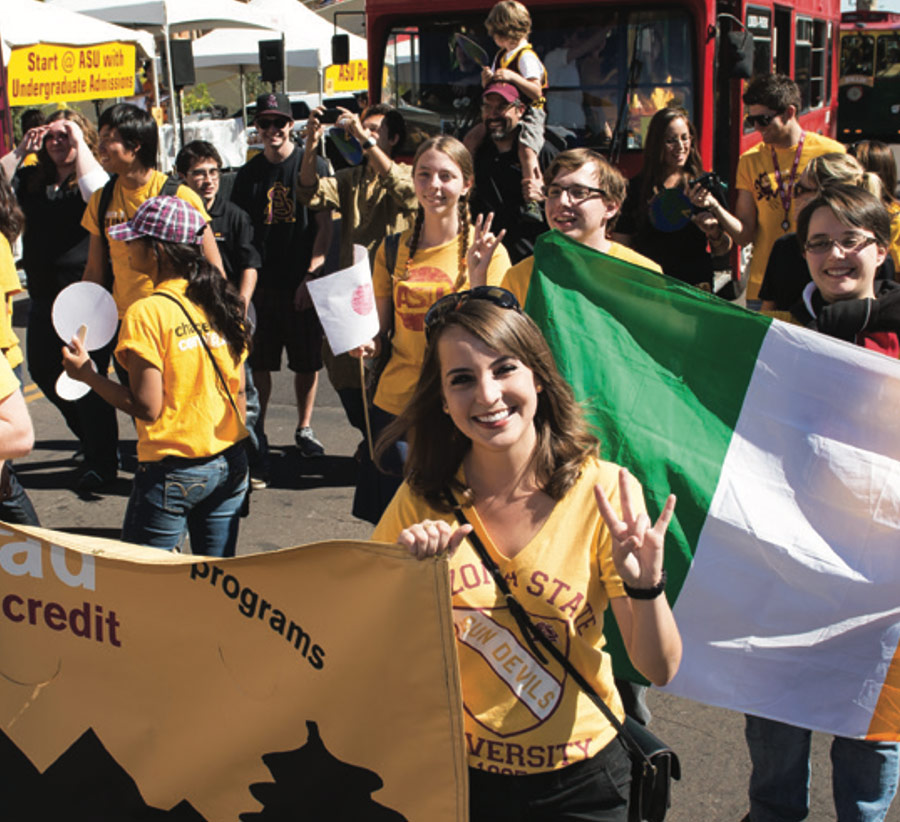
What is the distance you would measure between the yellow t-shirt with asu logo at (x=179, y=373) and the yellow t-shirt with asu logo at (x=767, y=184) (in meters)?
3.19

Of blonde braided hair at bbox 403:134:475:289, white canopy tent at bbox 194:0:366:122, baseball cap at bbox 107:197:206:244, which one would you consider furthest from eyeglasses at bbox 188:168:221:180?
white canopy tent at bbox 194:0:366:122

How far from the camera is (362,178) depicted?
6184mm

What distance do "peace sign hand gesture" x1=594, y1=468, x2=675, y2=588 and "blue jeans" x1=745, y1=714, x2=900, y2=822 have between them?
3.76ft

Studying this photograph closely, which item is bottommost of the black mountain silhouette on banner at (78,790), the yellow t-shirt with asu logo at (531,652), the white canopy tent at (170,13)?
the black mountain silhouette on banner at (78,790)

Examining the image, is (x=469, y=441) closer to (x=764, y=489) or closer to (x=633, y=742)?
(x=633, y=742)

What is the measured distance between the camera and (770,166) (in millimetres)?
6207

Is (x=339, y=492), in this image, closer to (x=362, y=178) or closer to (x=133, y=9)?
(x=362, y=178)

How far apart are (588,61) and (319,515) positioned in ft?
12.7

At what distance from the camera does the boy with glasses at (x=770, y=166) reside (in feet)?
19.7

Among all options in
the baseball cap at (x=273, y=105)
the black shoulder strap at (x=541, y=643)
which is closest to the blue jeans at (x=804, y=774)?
the black shoulder strap at (x=541, y=643)

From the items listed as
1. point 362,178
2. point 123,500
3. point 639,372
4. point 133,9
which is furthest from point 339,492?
point 133,9

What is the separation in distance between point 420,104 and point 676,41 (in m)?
1.87

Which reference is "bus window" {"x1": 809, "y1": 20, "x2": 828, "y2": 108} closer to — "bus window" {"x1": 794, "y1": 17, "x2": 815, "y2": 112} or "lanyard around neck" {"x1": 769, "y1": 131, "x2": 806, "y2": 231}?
"bus window" {"x1": 794, "y1": 17, "x2": 815, "y2": 112}

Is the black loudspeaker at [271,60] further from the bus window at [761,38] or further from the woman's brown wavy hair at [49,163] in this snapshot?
the woman's brown wavy hair at [49,163]
